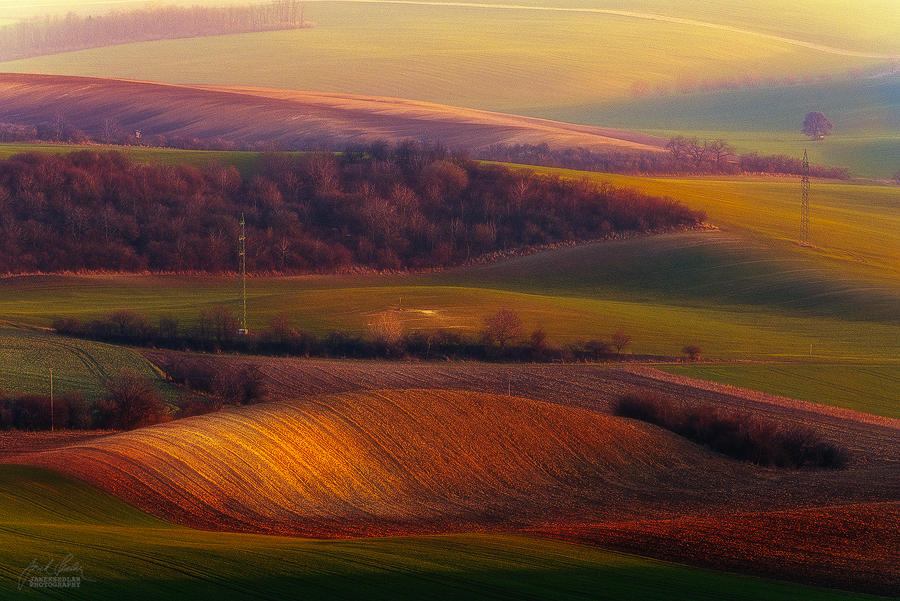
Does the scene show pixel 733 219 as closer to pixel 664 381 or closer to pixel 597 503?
pixel 664 381

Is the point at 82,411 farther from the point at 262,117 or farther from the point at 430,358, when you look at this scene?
the point at 262,117

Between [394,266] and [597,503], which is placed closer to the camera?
[597,503]

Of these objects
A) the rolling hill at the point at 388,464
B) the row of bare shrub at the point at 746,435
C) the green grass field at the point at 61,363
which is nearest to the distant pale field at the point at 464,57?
the green grass field at the point at 61,363

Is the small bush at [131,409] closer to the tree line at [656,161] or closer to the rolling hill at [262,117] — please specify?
the tree line at [656,161]

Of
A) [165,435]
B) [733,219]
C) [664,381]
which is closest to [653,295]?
[733,219]
